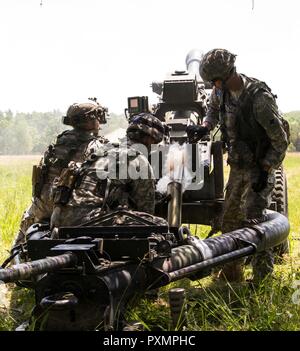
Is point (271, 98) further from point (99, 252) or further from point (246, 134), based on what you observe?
point (99, 252)

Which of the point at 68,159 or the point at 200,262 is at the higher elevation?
the point at 68,159

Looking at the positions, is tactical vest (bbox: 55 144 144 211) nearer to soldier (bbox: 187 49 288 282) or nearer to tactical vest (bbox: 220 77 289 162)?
soldier (bbox: 187 49 288 282)

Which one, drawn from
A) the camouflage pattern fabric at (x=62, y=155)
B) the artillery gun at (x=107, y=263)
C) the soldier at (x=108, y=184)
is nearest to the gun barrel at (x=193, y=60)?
the camouflage pattern fabric at (x=62, y=155)

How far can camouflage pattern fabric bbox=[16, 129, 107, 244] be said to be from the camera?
6.05 metres

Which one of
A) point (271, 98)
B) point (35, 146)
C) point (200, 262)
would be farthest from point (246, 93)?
point (35, 146)

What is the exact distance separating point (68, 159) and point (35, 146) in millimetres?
57637

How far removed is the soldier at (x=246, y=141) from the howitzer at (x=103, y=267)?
1.34m

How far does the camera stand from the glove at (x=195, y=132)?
662 centimetres

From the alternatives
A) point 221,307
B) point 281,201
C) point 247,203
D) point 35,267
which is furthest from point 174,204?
point 35,267

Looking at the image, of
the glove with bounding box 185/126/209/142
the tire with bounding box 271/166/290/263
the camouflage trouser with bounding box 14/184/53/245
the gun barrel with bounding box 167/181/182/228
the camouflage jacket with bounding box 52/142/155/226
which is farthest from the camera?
the tire with bounding box 271/166/290/263

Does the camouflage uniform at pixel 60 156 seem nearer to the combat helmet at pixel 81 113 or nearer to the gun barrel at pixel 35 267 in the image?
the combat helmet at pixel 81 113

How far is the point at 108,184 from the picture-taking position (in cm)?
500

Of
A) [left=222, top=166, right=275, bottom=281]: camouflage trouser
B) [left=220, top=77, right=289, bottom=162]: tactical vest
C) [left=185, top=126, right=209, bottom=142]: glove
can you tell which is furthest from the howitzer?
[left=185, top=126, right=209, bottom=142]: glove
